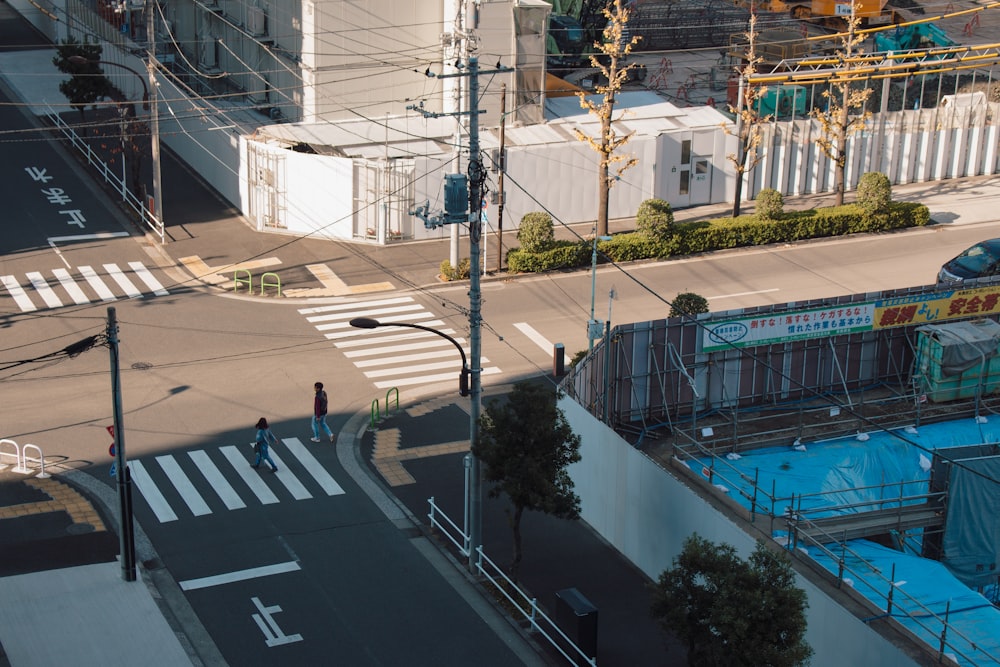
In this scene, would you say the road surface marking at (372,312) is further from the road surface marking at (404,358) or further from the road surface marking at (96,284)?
the road surface marking at (96,284)

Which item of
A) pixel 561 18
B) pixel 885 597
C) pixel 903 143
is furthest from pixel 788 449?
pixel 561 18

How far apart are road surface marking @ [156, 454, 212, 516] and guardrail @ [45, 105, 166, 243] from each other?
17.6m

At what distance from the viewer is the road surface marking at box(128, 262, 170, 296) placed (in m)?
45.1

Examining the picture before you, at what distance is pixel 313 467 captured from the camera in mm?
34062

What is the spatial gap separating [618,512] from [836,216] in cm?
2541

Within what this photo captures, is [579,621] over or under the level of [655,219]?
under

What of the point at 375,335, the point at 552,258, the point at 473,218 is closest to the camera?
the point at 473,218

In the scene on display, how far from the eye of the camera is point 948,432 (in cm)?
3516

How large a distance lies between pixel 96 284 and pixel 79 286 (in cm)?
57

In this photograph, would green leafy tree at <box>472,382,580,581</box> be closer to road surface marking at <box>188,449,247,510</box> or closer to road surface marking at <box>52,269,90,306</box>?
road surface marking at <box>188,449,247,510</box>

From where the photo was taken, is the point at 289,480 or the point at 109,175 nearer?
the point at 289,480

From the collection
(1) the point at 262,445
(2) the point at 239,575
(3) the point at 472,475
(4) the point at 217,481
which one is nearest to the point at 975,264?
(3) the point at 472,475

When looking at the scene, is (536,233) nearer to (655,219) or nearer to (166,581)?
(655,219)

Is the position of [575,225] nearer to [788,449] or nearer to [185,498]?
[788,449]
